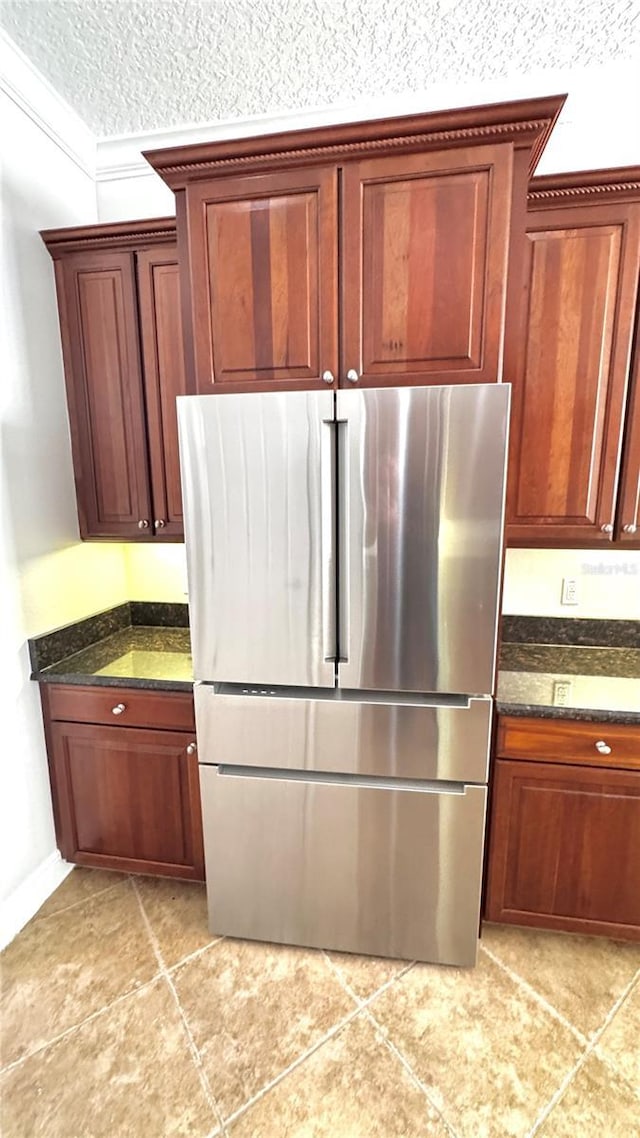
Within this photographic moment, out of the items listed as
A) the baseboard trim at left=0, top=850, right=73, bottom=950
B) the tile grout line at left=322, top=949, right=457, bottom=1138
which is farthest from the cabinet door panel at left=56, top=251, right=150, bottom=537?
the tile grout line at left=322, top=949, right=457, bottom=1138

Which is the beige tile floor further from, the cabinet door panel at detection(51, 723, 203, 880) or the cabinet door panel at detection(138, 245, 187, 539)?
the cabinet door panel at detection(138, 245, 187, 539)

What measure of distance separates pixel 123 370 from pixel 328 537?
1.13m

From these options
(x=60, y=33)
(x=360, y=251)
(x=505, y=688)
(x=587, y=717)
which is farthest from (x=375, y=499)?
(x=60, y=33)

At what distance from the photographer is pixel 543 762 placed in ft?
5.26

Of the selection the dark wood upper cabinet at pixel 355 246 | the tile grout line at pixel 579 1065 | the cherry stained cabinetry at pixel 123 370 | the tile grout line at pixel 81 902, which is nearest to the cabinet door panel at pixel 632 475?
the dark wood upper cabinet at pixel 355 246

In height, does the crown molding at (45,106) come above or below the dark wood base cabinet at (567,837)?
above

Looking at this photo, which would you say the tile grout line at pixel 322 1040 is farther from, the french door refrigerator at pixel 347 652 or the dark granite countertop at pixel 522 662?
the dark granite countertop at pixel 522 662

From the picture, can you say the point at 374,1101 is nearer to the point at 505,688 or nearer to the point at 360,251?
the point at 505,688

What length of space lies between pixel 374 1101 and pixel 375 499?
1575mm

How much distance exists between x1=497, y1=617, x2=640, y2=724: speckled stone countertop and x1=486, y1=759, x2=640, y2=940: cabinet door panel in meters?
0.19

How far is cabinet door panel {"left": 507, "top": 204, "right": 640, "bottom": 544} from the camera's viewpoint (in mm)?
1570

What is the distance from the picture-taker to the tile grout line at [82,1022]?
4.72 ft

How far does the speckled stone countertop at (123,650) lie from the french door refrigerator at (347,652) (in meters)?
0.35

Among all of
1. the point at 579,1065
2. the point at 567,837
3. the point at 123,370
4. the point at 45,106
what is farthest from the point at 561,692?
the point at 45,106
